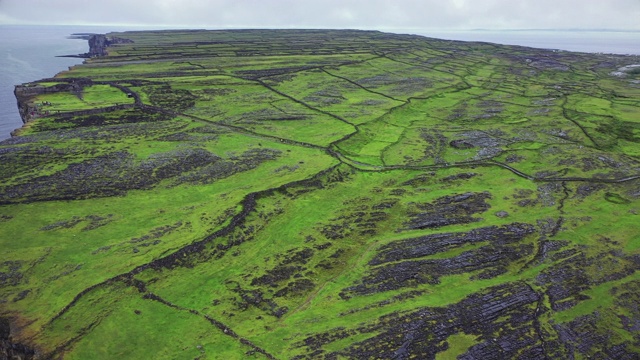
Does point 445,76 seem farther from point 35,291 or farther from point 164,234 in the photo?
point 35,291

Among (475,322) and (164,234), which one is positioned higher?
(164,234)

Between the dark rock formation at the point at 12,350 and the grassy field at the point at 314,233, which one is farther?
the grassy field at the point at 314,233

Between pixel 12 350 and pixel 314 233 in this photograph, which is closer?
pixel 12 350

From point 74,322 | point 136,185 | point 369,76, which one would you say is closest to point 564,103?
point 369,76

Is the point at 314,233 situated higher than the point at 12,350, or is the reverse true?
the point at 314,233

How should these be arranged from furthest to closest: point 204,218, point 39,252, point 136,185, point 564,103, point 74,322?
point 564,103
point 136,185
point 204,218
point 39,252
point 74,322

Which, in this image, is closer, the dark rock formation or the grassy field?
the dark rock formation

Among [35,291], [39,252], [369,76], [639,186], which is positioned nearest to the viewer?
[35,291]

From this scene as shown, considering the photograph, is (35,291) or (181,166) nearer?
(35,291)
